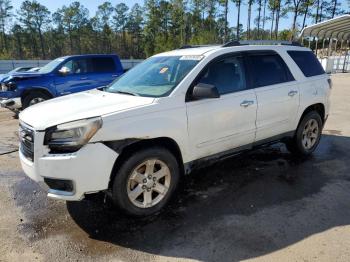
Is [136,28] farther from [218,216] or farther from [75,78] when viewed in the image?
[218,216]

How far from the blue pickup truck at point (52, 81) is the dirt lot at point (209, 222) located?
5295 millimetres

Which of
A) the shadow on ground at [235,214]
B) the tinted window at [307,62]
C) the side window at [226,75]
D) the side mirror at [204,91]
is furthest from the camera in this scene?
the tinted window at [307,62]


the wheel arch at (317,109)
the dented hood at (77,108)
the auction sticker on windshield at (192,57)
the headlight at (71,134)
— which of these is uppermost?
the auction sticker on windshield at (192,57)

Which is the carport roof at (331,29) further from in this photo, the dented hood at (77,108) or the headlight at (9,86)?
the dented hood at (77,108)

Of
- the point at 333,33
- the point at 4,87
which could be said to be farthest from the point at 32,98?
the point at 333,33

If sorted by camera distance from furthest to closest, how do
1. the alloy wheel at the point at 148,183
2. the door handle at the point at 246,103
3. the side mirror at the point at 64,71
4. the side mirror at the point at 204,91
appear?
the side mirror at the point at 64,71 < the door handle at the point at 246,103 < the side mirror at the point at 204,91 < the alloy wheel at the point at 148,183

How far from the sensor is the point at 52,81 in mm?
10227

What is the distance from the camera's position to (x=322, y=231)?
138 inches

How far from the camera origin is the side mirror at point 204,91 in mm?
3887

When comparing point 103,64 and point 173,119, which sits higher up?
point 103,64

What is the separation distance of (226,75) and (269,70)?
2.96 feet

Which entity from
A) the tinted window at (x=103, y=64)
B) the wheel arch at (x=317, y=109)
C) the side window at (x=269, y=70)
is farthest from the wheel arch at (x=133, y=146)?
the tinted window at (x=103, y=64)

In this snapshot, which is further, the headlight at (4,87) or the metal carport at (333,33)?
the metal carport at (333,33)

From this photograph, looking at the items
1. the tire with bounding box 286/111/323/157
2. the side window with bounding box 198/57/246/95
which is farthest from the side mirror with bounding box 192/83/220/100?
the tire with bounding box 286/111/323/157
